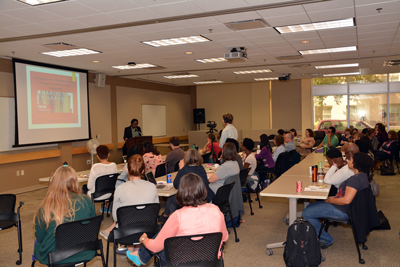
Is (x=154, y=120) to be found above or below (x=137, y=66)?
below

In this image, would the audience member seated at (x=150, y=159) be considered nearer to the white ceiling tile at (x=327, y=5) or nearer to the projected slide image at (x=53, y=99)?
the white ceiling tile at (x=327, y=5)

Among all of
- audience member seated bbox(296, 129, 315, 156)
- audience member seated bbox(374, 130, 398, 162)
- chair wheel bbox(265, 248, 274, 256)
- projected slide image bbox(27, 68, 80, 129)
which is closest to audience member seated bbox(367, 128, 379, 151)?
audience member seated bbox(374, 130, 398, 162)

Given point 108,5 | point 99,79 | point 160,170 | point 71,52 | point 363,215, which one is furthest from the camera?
point 99,79

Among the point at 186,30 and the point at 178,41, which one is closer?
the point at 186,30

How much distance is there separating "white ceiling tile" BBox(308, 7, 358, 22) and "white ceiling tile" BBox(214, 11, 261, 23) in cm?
80

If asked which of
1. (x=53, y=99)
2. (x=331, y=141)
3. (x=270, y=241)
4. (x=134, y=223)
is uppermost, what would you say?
(x=53, y=99)

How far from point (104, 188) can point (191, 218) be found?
2876mm

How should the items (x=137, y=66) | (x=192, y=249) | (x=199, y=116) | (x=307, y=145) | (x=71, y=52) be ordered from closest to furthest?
1. (x=192, y=249)
2. (x=71, y=52)
3. (x=137, y=66)
4. (x=307, y=145)
5. (x=199, y=116)

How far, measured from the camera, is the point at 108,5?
169 inches

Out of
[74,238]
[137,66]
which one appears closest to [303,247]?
[74,238]

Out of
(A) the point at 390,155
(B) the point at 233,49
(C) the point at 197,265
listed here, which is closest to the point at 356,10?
(B) the point at 233,49

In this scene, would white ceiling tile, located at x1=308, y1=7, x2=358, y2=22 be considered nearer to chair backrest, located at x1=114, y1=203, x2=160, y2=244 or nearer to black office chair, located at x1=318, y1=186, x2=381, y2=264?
black office chair, located at x1=318, y1=186, x2=381, y2=264

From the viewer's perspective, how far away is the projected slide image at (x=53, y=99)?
8039mm

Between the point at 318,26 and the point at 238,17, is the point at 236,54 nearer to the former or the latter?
the point at 318,26
